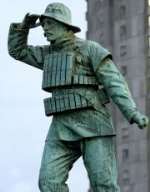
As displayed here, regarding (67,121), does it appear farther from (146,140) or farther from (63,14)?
(146,140)

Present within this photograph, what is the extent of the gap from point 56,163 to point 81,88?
99 centimetres

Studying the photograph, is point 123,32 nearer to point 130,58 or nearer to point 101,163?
point 130,58

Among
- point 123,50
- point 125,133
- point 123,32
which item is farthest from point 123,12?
point 125,133

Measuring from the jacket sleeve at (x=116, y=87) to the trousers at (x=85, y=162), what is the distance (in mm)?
508

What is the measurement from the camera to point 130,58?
62562mm

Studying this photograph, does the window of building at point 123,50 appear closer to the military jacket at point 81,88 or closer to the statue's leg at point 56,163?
the military jacket at point 81,88

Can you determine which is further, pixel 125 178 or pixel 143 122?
pixel 125 178

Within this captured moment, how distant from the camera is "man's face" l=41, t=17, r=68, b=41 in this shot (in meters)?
16.2

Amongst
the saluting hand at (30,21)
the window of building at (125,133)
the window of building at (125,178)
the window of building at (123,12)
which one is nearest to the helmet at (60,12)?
the saluting hand at (30,21)

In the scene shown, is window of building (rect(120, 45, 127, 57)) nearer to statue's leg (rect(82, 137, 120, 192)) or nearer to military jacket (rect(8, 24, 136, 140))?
military jacket (rect(8, 24, 136, 140))

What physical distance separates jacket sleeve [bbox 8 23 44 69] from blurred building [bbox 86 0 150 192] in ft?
138

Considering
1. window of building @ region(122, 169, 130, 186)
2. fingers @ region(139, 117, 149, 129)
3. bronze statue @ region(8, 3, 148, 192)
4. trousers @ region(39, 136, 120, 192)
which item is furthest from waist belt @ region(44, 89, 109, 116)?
window of building @ region(122, 169, 130, 186)

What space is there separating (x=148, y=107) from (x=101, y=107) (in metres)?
43.7

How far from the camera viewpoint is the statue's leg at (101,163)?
15797 mm
